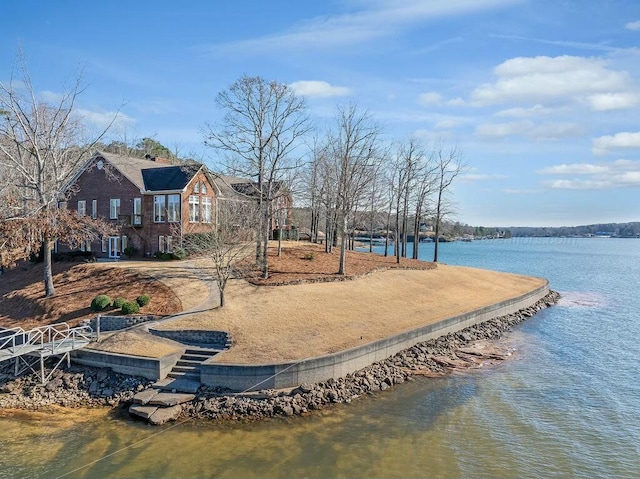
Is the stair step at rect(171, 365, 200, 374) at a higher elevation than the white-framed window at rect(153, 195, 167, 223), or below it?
below

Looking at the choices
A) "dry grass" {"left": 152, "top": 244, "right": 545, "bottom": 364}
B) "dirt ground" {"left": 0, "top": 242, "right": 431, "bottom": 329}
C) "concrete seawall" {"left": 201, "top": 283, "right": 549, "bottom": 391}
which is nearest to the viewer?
"concrete seawall" {"left": 201, "top": 283, "right": 549, "bottom": 391}

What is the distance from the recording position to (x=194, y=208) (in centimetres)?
3788

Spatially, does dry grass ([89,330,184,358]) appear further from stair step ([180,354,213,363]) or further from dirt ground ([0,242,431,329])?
dirt ground ([0,242,431,329])

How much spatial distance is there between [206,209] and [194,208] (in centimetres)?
131

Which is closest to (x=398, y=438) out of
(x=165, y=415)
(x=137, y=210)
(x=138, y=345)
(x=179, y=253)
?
(x=165, y=415)

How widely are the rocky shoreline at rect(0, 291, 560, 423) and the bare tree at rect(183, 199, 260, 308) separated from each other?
729 centimetres

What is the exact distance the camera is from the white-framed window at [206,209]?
38666 millimetres

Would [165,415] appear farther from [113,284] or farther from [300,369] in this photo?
[113,284]

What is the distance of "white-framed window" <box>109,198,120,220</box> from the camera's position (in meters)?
38.6

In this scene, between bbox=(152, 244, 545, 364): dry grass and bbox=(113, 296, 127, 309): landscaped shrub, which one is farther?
bbox=(113, 296, 127, 309): landscaped shrub

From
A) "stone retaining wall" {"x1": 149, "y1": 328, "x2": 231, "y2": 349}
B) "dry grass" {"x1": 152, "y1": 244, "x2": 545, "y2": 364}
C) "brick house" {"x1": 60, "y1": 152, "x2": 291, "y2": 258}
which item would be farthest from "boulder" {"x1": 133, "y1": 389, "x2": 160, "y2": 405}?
"brick house" {"x1": 60, "y1": 152, "x2": 291, "y2": 258}

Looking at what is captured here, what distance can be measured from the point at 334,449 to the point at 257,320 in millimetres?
9555

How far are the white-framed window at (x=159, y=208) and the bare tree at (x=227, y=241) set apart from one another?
3.38 meters

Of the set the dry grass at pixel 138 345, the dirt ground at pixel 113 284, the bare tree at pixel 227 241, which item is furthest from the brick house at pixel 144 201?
the dry grass at pixel 138 345
